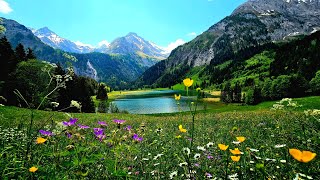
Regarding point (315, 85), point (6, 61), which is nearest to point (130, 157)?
point (6, 61)

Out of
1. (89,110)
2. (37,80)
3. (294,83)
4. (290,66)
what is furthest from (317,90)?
(37,80)

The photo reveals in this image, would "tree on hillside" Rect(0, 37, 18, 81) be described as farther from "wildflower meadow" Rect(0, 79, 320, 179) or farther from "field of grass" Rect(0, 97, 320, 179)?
"wildflower meadow" Rect(0, 79, 320, 179)

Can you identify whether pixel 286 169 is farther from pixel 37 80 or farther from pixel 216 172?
pixel 37 80

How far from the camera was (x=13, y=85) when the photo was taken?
49.1 metres

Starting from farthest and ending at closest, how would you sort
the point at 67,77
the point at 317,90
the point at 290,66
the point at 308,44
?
the point at 308,44 < the point at 290,66 < the point at 317,90 < the point at 67,77

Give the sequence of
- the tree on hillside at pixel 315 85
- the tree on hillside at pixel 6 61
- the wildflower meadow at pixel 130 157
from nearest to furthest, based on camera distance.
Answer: the wildflower meadow at pixel 130 157 → the tree on hillside at pixel 6 61 → the tree on hillside at pixel 315 85

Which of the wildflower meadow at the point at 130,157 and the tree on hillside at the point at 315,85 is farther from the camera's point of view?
the tree on hillside at the point at 315,85

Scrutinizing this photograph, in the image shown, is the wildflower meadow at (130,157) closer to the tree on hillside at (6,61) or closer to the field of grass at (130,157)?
the field of grass at (130,157)

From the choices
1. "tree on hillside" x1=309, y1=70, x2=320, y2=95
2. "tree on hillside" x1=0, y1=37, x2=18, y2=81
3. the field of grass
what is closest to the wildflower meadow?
the field of grass

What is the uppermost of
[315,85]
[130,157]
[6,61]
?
[6,61]

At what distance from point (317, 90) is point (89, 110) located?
75.0m

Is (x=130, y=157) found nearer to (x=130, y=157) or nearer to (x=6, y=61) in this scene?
(x=130, y=157)

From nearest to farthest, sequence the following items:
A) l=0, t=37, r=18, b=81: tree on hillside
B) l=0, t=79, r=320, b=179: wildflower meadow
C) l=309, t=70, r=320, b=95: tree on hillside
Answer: l=0, t=79, r=320, b=179: wildflower meadow
l=0, t=37, r=18, b=81: tree on hillside
l=309, t=70, r=320, b=95: tree on hillside

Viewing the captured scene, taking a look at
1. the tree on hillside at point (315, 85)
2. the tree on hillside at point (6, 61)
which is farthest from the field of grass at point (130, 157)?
the tree on hillside at point (315, 85)
